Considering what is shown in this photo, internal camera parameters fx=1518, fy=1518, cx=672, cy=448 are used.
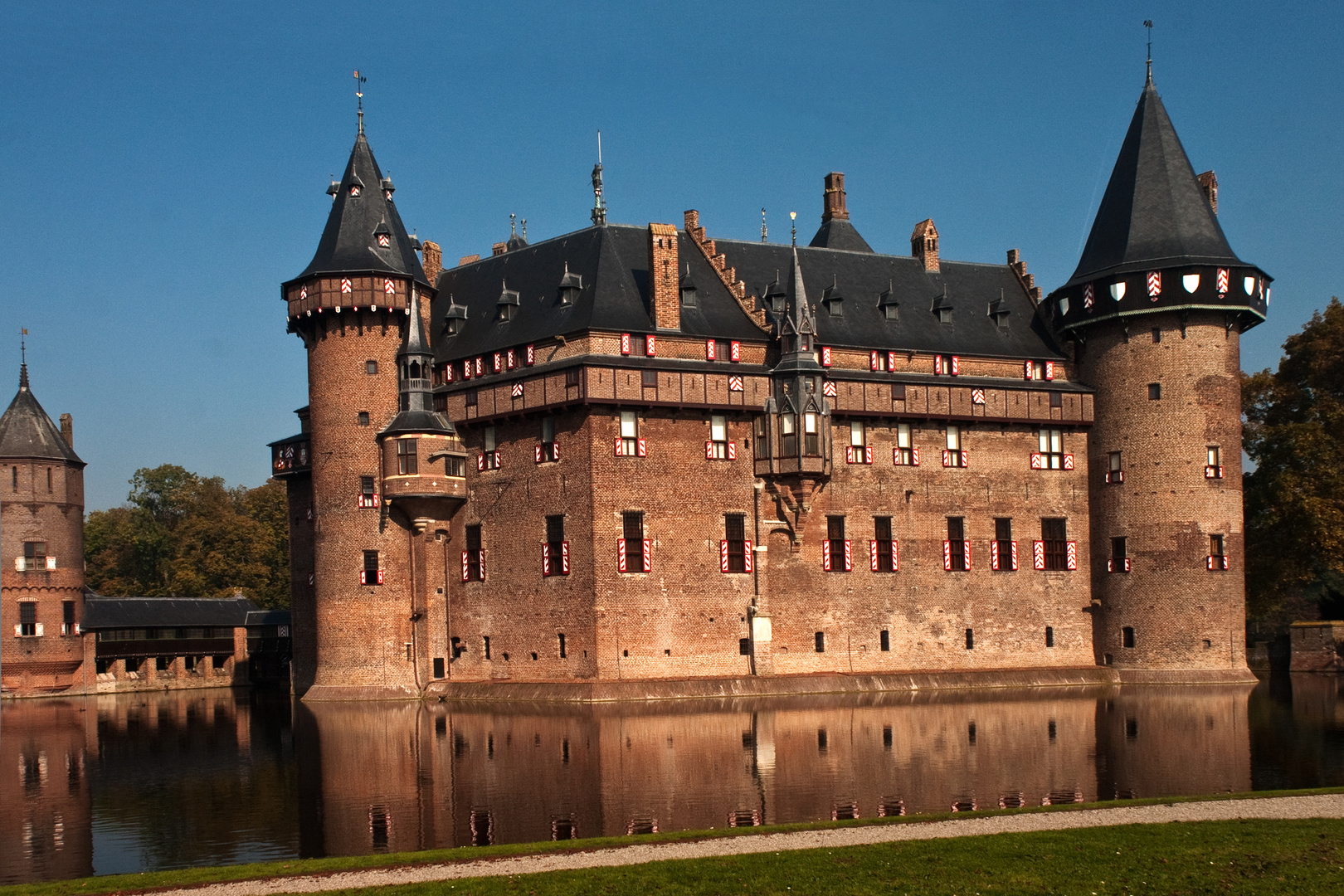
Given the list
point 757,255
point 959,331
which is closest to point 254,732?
point 757,255

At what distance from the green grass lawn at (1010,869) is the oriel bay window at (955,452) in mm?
34750

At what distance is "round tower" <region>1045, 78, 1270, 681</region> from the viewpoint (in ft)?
171

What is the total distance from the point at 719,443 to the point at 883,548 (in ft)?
23.3

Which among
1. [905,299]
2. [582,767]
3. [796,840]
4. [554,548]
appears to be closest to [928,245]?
[905,299]

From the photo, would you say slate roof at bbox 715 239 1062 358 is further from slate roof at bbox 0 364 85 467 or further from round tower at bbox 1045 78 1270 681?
slate roof at bbox 0 364 85 467

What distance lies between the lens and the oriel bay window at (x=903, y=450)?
52375 mm

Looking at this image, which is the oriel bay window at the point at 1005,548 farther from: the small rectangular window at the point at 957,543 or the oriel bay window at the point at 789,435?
the oriel bay window at the point at 789,435

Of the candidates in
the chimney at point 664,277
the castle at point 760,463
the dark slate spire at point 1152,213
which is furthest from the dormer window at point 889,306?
the chimney at point 664,277

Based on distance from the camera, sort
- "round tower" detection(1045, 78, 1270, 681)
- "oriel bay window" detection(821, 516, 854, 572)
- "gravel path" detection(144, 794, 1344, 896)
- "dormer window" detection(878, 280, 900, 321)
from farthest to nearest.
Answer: "dormer window" detection(878, 280, 900, 321) < "round tower" detection(1045, 78, 1270, 681) < "oriel bay window" detection(821, 516, 854, 572) < "gravel path" detection(144, 794, 1344, 896)

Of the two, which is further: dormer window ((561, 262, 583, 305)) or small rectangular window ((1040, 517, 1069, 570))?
small rectangular window ((1040, 517, 1069, 570))

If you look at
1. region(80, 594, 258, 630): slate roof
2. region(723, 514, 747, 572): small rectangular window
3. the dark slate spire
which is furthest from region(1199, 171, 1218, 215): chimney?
region(80, 594, 258, 630): slate roof

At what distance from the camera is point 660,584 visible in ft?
157

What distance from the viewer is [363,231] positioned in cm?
5300

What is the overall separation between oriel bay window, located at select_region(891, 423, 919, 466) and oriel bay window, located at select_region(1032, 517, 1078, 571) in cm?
567
